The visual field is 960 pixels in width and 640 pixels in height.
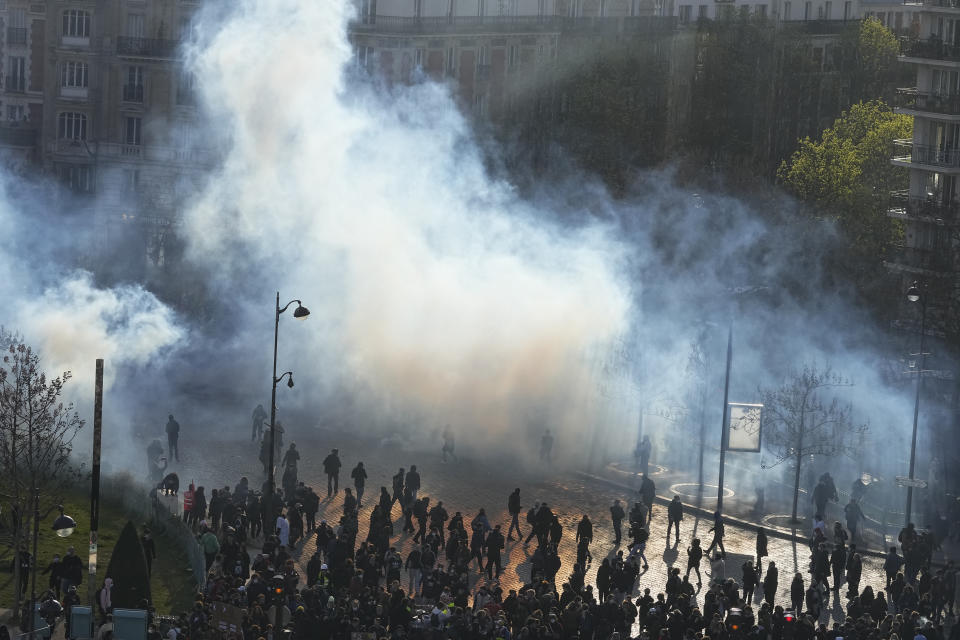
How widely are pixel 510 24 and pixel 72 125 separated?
2089 centimetres

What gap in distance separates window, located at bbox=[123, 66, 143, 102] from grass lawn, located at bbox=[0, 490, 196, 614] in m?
42.0

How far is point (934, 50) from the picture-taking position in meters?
55.6

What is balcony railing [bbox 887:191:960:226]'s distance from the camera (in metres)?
54.0

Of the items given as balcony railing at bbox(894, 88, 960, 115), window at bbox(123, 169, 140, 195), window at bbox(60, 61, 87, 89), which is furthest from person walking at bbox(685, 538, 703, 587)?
window at bbox(60, 61, 87, 89)

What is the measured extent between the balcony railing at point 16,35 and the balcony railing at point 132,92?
33.9ft

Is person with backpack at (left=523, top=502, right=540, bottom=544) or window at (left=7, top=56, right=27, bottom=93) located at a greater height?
window at (left=7, top=56, right=27, bottom=93)

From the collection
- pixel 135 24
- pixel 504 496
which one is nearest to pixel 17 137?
pixel 135 24

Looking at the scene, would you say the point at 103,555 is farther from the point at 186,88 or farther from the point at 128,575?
the point at 186,88

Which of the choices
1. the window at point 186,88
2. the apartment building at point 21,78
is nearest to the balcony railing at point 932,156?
the window at point 186,88

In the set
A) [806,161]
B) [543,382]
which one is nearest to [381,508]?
[543,382]

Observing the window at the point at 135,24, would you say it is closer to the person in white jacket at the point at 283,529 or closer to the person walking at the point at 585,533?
the person in white jacket at the point at 283,529

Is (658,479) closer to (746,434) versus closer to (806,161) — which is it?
(746,434)

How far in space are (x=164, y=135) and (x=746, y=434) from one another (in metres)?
43.2

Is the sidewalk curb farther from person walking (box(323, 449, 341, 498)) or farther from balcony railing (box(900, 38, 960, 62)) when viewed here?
balcony railing (box(900, 38, 960, 62))
